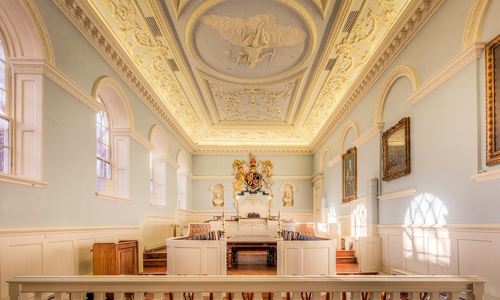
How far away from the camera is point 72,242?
5910 millimetres

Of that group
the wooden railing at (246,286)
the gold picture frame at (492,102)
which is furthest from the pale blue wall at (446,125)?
the wooden railing at (246,286)

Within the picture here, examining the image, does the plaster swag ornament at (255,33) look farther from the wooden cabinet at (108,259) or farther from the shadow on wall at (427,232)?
the wooden cabinet at (108,259)

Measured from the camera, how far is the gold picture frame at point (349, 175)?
10.6 metres

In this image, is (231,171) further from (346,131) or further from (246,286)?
(246,286)

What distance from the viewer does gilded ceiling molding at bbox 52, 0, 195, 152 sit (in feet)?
19.5

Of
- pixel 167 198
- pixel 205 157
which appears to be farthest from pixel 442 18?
pixel 205 157

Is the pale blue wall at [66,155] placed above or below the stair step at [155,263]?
above

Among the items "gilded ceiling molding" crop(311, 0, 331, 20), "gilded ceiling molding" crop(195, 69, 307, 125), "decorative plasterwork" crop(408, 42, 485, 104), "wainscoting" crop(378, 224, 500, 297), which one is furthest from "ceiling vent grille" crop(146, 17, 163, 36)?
"wainscoting" crop(378, 224, 500, 297)

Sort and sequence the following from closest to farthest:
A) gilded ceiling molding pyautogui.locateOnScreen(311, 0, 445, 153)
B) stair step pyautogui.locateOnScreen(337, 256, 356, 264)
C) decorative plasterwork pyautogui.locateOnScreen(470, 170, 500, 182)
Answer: decorative plasterwork pyautogui.locateOnScreen(470, 170, 500, 182) < gilded ceiling molding pyautogui.locateOnScreen(311, 0, 445, 153) < stair step pyautogui.locateOnScreen(337, 256, 356, 264)

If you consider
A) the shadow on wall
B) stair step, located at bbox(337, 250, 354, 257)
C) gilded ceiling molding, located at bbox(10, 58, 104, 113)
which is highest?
gilded ceiling molding, located at bbox(10, 58, 104, 113)

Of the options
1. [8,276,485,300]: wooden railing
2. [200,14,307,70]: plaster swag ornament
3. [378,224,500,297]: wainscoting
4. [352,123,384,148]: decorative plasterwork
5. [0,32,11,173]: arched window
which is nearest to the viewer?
[8,276,485,300]: wooden railing

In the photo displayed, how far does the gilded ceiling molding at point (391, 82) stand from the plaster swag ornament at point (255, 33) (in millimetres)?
2480

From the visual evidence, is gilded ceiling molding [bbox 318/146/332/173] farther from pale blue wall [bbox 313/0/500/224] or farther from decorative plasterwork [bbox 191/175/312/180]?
pale blue wall [bbox 313/0/500/224]

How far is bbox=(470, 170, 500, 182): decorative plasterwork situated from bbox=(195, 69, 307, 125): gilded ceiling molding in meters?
7.25
